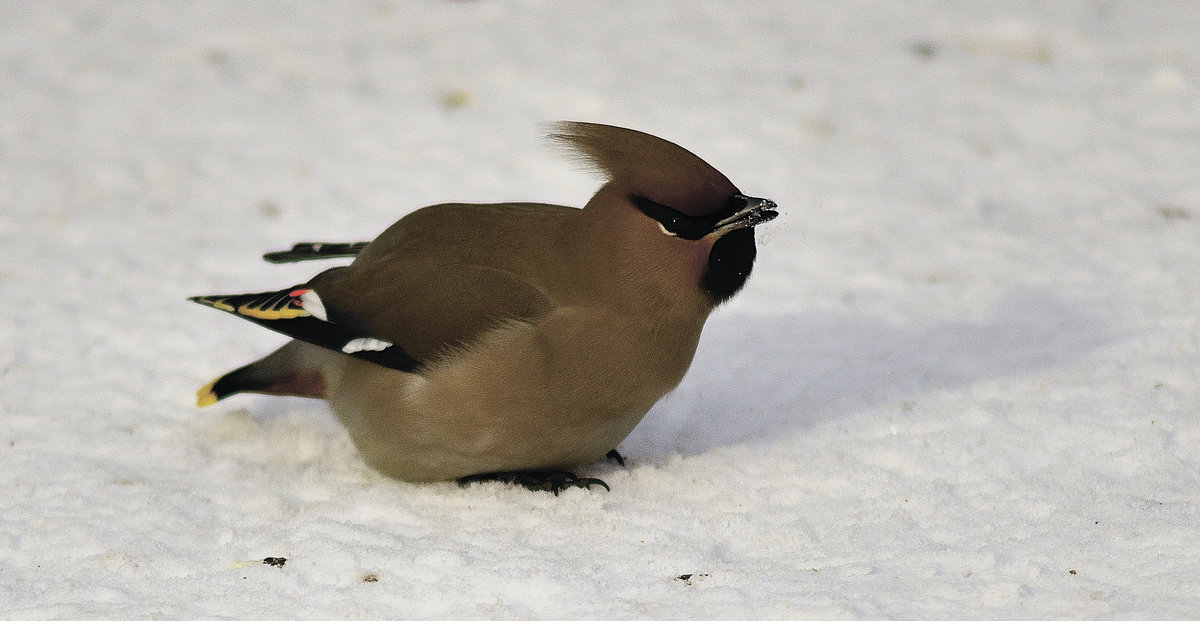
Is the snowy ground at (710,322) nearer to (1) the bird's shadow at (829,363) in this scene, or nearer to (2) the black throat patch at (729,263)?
(1) the bird's shadow at (829,363)

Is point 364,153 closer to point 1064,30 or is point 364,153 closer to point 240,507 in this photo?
point 240,507

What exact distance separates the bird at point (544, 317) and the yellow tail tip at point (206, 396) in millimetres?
460

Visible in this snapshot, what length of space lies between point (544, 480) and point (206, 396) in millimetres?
1125

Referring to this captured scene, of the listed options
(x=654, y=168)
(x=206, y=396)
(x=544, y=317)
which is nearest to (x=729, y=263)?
(x=654, y=168)

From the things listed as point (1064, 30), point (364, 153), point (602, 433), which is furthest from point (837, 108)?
point (602, 433)

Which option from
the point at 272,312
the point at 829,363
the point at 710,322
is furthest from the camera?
the point at 710,322

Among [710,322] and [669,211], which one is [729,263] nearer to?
[669,211]

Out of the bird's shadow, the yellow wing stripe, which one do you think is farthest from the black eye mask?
the yellow wing stripe

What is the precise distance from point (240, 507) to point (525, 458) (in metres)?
0.81

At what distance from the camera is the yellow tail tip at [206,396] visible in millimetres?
4000

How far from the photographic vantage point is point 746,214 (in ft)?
10.9

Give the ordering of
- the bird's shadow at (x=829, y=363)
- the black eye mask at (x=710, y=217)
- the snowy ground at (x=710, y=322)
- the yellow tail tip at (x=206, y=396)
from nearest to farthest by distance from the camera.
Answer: the snowy ground at (x=710, y=322) < the black eye mask at (x=710, y=217) < the yellow tail tip at (x=206, y=396) < the bird's shadow at (x=829, y=363)

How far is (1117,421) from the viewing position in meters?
3.84

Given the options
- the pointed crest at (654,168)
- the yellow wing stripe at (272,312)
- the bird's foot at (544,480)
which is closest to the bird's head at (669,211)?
the pointed crest at (654,168)
